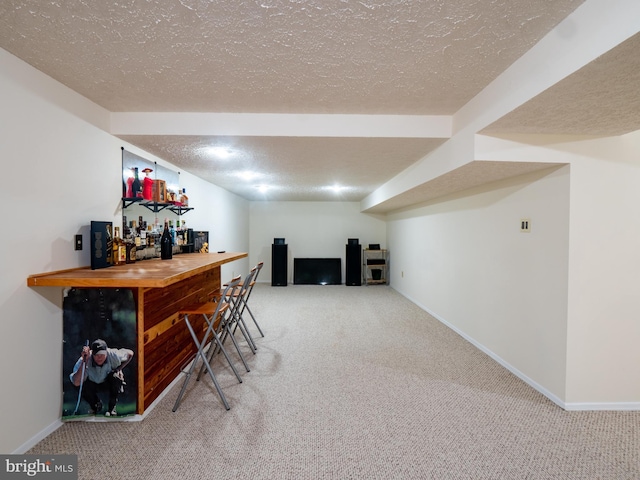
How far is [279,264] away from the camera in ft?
21.8

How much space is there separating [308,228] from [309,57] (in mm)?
5828

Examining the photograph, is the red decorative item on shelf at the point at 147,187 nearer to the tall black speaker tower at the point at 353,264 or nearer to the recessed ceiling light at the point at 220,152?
the recessed ceiling light at the point at 220,152

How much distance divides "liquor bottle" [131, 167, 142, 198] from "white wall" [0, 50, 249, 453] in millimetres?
404

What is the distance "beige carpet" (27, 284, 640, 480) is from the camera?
5.13ft

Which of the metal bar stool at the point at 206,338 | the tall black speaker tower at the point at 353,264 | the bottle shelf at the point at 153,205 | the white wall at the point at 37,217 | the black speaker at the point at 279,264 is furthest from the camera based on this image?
the tall black speaker tower at the point at 353,264

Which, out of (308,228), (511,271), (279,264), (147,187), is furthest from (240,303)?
(308,228)

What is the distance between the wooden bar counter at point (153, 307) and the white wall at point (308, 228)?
454 cm

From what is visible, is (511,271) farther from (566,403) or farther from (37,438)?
(37,438)

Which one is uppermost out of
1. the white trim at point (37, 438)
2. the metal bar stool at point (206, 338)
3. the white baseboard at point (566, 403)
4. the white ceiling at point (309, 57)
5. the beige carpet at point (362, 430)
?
the white ceiling at point (309, 57)

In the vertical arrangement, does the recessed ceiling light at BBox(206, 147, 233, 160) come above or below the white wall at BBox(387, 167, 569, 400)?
above

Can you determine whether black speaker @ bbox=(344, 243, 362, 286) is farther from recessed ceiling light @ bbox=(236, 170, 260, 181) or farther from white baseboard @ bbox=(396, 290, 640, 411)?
white baseboard @ bbox=(396, 290, 640, 411)

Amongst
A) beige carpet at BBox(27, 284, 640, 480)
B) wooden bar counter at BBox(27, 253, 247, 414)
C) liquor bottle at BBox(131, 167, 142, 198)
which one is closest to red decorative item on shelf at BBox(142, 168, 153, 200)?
liquor bottle at BBox(131, 167, 142, 198)

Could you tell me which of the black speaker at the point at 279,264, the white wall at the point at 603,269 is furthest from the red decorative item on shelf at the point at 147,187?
the black speaker at the point at 279,264

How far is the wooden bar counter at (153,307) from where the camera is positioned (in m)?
1.68
